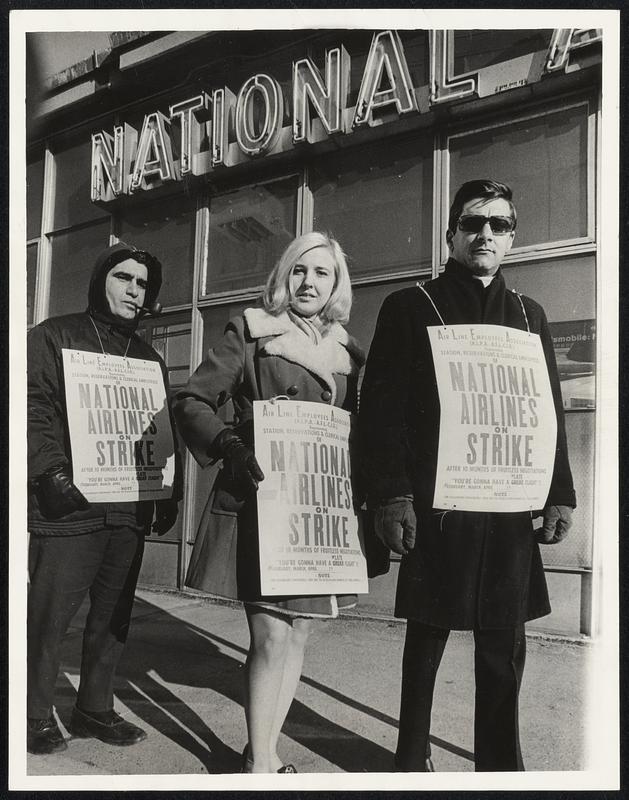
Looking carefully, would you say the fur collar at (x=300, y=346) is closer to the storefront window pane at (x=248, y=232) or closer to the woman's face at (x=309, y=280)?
the woman's face at (x=309, y=280)

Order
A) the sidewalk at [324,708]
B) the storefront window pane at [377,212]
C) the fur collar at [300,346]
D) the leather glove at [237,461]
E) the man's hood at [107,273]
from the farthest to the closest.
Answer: the storefront window pane at [377,212]
the man's hood at [107,273]
the sidewalk at [324,708]
the fur collar at [300,346]
the leather glove at [237,461]

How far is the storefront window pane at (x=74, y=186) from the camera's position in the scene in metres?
2.15

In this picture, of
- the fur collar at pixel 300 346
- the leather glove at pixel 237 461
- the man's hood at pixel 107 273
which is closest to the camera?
the leather glove at pixel 237 461

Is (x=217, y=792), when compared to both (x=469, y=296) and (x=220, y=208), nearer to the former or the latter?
(x=469, y=296)

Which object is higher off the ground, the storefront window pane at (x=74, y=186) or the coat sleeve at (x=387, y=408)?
the storefront window pane at (x=74, y=186)

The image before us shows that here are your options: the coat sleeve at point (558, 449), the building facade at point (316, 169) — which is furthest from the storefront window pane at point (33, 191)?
the coat sleeve at point (558, 449)

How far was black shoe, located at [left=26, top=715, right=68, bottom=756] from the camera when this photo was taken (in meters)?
1.88

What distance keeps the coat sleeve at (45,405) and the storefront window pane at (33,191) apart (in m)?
0.38

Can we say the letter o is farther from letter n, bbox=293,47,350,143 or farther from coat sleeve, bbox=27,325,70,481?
coat sleeve, bbox=27,325,70,481

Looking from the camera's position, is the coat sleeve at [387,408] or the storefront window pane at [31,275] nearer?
the coat sleeve at [387,408]

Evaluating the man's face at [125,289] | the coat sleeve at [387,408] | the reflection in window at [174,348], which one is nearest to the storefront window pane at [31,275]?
the man's face at [125,289]

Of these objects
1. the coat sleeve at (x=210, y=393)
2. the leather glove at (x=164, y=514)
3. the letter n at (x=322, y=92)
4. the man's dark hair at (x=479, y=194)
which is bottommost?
the leather glove at (x=164, y=514)

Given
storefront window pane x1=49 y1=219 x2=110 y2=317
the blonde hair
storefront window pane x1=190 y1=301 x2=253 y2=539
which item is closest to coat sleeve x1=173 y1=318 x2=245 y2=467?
the blonde hair

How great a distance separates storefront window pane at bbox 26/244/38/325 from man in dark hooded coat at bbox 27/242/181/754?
0.16 meters
